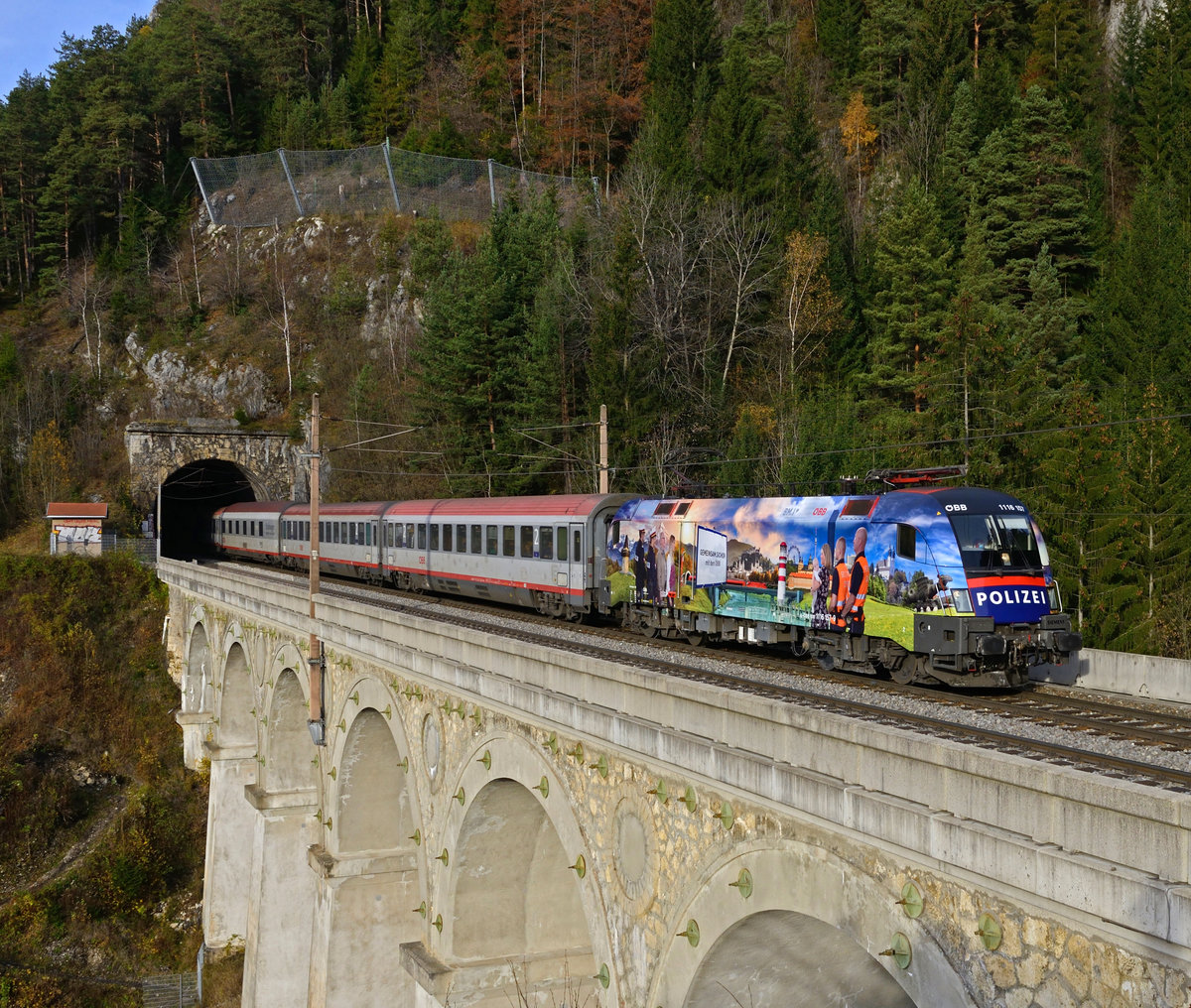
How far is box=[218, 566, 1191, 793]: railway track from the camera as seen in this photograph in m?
8.41

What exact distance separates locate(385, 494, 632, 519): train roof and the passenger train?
50 mm

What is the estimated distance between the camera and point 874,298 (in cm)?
3772

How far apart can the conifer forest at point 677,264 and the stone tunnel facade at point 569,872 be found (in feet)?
31.2

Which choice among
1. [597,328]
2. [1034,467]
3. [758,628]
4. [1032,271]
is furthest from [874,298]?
[758,628]

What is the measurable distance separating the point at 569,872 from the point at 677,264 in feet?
95.8

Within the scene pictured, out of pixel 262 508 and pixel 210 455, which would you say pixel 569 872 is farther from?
pixel 210 455

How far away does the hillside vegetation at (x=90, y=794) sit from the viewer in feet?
103

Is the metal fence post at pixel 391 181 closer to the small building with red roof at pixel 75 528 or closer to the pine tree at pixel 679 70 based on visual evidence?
the pine tree at pixel 679 70

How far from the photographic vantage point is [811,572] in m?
14.8

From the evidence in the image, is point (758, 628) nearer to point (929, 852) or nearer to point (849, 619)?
point (849, 619)

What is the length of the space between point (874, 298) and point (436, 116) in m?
43.1

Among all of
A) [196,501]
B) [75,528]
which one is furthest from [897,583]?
[196,501]

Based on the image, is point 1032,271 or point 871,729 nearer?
point 871,729

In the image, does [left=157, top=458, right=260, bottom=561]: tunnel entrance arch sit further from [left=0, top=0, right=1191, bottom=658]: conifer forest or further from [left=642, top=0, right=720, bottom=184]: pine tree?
[left=642, top=0, right=720, bottom=184]: pine tree
